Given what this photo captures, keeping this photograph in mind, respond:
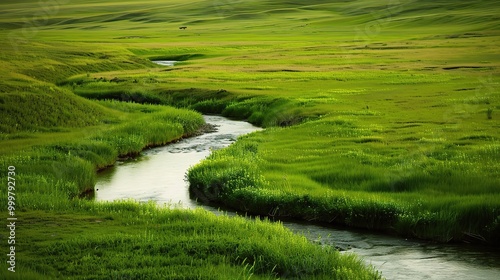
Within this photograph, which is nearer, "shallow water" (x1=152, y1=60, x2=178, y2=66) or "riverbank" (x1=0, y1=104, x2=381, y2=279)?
"riverbank" (x1=0, y1=104, x2=381, y2=279)

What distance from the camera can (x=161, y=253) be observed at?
57.5 ft

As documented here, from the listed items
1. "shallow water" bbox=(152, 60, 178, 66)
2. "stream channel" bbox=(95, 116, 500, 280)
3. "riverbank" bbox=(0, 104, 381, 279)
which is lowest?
"shallow water" bbox=(152, 60, 178, 66)

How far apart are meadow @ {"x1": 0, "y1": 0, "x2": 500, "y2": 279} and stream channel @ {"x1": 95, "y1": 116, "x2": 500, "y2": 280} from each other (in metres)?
0.81

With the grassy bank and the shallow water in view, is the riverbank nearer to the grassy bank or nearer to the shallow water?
the grassy bank

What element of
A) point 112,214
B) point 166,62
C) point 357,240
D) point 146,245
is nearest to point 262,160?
point 357,240

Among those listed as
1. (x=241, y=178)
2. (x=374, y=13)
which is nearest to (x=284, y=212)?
(x=241, y=178)

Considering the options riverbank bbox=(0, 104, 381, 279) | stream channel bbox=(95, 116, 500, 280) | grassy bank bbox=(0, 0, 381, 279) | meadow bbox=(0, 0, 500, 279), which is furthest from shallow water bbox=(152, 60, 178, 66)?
riverbank bbox=(0, 104, 381, 279)

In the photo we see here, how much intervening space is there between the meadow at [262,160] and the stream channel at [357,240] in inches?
32.0

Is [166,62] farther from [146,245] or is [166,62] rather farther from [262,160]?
[146,245]

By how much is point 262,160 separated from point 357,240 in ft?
32.8

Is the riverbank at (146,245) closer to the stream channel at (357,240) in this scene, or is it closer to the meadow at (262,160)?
the meadow at (262,160)

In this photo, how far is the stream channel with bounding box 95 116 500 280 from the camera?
1906cm

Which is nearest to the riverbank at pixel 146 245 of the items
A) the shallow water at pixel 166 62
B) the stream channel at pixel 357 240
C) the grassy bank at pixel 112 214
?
the grassy bank at pixel 112 214

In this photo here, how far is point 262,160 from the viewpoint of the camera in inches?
1230
